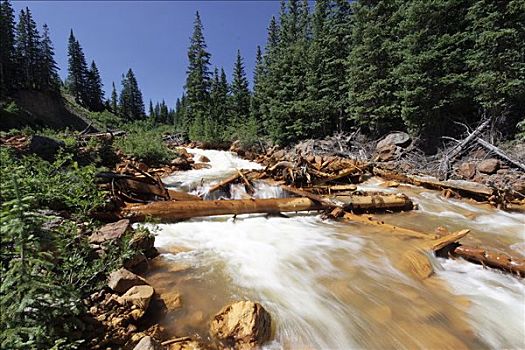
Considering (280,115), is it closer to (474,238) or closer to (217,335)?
(474,238)

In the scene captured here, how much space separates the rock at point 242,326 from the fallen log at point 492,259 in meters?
4.10

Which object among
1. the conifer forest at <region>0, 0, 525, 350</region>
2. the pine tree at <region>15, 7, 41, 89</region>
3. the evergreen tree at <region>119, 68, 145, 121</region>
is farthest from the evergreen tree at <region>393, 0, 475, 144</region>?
the evergreen tree at <region>119, 68, 145, 121</region>

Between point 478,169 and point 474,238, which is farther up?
point 478,169

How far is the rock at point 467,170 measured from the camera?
1107 cm

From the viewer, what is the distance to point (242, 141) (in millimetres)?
25156

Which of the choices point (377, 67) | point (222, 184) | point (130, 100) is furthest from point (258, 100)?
point (130, 100)

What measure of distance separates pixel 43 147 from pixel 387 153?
16348 mm

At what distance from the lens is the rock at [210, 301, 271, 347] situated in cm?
269

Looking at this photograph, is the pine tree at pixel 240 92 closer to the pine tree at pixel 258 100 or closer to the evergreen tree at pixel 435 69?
the pine tree at pixel 258 100

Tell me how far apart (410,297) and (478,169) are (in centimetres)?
1042

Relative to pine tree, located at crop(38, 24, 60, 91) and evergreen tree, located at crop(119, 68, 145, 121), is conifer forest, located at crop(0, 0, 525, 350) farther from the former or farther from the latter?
evergreen tree, located at crop(119, 68, 145, 121)

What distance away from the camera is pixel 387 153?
51.0ft

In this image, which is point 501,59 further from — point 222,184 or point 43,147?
point 43,147

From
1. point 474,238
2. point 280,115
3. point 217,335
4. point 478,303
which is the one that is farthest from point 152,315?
point 280,115
